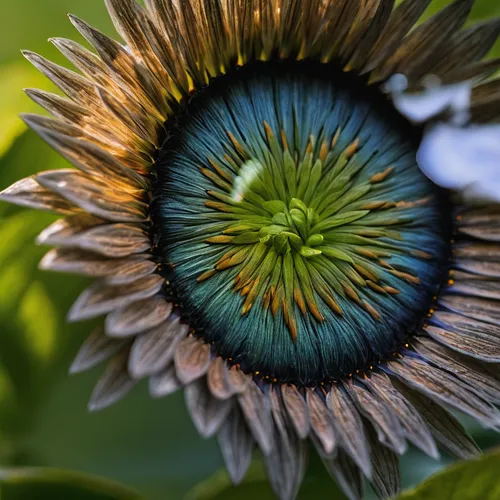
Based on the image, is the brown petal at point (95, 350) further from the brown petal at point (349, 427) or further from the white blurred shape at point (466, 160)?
the white blurred shape at point (466, 160)

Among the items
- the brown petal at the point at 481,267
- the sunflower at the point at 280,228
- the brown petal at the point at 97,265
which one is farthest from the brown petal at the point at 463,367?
the brown petal at the point at 97,265

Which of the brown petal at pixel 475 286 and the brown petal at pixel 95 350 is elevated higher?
the brown petal at pixel 475 286

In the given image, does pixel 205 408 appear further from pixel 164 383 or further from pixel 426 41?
pixel 426 41

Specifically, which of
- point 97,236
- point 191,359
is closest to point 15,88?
point 97,236

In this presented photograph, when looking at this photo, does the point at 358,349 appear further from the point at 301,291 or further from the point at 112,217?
the point at 112,217

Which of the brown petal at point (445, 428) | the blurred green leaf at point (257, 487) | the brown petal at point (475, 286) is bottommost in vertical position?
the blurred green leaf at point (257, 487)

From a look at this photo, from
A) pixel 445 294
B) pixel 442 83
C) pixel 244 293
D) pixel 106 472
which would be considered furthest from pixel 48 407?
pixel 442 83

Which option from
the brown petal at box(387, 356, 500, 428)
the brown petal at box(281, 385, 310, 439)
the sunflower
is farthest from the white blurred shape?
the brown petal at box(281, 385, 310, 439)

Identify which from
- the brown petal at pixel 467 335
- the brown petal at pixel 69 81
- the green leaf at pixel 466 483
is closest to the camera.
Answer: the green leaf at pixel 466 483

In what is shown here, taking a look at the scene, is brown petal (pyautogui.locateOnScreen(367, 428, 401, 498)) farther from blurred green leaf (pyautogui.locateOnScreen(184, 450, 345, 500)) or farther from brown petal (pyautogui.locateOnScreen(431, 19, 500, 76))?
brown petal (pyautogui.locateOnScreen(431, 19, 500, 76))

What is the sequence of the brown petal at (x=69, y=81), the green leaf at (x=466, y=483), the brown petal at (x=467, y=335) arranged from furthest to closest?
the brown petal at (x=467, y=335) < the brown petal at (x=69, y=81) < the green leaf at (x=466, y=483)
